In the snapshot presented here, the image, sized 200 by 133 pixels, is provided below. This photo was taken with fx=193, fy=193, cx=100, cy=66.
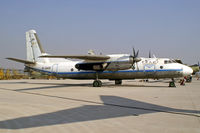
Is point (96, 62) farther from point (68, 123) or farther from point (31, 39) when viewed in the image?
point (68, 123)

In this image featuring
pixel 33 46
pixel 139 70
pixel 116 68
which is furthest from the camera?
pixel 33 46

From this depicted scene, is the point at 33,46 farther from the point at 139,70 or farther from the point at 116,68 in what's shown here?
the point at 139,70

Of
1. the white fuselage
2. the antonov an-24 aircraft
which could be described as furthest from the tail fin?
the white fuselage

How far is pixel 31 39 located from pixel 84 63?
9915 mm

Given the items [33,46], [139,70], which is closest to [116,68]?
[139,70]

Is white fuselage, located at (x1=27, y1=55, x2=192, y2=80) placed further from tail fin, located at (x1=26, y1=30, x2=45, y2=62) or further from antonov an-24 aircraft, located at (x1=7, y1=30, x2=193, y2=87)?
tail fin, located at (x1=26, y1=30, x2=45, y2=62)

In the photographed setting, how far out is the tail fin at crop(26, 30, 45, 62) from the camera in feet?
92.5

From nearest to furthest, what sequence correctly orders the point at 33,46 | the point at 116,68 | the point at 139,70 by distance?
the point at 116,68
the point at 139,70
the point at 33,46

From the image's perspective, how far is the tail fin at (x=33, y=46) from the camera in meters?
28.2

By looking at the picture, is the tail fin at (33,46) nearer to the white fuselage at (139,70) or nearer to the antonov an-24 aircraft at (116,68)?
the antonov an-24 aircraft at (116,68)

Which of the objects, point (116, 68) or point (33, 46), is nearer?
point (116, 68)

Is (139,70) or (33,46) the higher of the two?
(33,46)

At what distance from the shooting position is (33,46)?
93.0 feet

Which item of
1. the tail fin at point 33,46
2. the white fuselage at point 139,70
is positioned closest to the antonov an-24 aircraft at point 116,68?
the white fuselage at point 139,70
